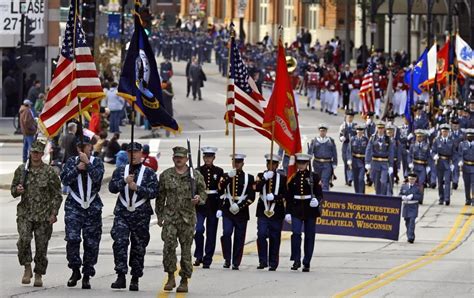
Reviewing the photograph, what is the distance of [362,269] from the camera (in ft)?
70.1

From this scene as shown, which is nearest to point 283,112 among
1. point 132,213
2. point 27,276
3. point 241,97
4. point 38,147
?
point 241,97

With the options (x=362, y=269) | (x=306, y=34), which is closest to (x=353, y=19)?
(x=306, y=34)

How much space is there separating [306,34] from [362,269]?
5733 centimetres

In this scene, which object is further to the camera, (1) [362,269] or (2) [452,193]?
(2) [452,193]

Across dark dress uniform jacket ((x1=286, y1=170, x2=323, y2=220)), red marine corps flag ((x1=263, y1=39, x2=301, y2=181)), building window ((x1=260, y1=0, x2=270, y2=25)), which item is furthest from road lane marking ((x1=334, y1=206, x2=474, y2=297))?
building window ((x1=260, y1=0, x2=270, y2=25))

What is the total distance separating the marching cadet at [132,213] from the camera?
1816cm

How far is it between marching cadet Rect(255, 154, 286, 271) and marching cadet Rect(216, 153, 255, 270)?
17cm

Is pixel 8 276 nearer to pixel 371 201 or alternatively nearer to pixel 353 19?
pixel 371 201

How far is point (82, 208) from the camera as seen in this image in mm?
18406

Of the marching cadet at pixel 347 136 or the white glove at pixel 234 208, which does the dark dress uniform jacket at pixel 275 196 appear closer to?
the white glove at pixel 234 208

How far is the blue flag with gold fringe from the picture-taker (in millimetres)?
19281

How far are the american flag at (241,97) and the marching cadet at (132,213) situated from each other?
190 inches

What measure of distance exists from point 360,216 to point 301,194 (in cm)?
462

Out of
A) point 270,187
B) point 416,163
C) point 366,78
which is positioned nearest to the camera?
point 270,187
